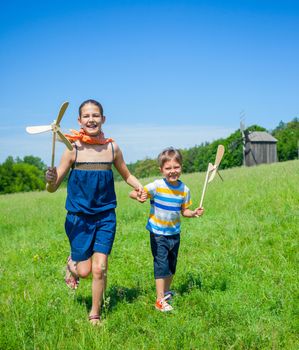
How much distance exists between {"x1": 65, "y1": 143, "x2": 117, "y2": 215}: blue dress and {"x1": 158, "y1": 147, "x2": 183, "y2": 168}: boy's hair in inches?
26.2

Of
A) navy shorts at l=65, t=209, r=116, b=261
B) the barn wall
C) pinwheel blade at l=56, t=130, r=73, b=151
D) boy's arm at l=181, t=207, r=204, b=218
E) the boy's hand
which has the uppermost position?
the barn wall

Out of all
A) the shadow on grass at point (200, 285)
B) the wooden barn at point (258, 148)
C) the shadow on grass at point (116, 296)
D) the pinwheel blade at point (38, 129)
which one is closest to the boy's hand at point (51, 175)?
the pinwheel blade at point (38, 129)

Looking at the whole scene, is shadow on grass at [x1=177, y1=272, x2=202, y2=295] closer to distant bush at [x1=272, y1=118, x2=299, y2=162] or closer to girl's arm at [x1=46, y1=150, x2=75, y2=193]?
girl's arm at [x1=46, y1=150, x2=75, y2=193]

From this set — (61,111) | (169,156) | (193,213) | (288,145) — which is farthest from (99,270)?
(288,145)

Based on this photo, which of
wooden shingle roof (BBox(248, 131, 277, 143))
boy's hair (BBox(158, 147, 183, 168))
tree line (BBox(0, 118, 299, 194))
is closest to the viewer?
boy's hair (BBox(158, 147, 183, 168))

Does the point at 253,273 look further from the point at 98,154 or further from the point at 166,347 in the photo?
the point at 98,154

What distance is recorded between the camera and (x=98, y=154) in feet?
15.1

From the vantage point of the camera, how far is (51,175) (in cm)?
434

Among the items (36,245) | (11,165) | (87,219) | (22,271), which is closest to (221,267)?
(87,219)

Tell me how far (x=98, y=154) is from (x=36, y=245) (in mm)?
4275

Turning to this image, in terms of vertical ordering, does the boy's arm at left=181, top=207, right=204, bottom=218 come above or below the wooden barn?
below

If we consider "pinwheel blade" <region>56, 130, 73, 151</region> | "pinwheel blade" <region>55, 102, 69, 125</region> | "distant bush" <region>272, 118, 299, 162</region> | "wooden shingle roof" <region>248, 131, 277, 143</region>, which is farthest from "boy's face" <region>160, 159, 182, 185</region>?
"distant bush" <region>272, 118, 299, 162</region>

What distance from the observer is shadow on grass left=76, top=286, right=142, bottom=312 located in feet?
15.6

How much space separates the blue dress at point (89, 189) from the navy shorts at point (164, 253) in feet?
2.24
